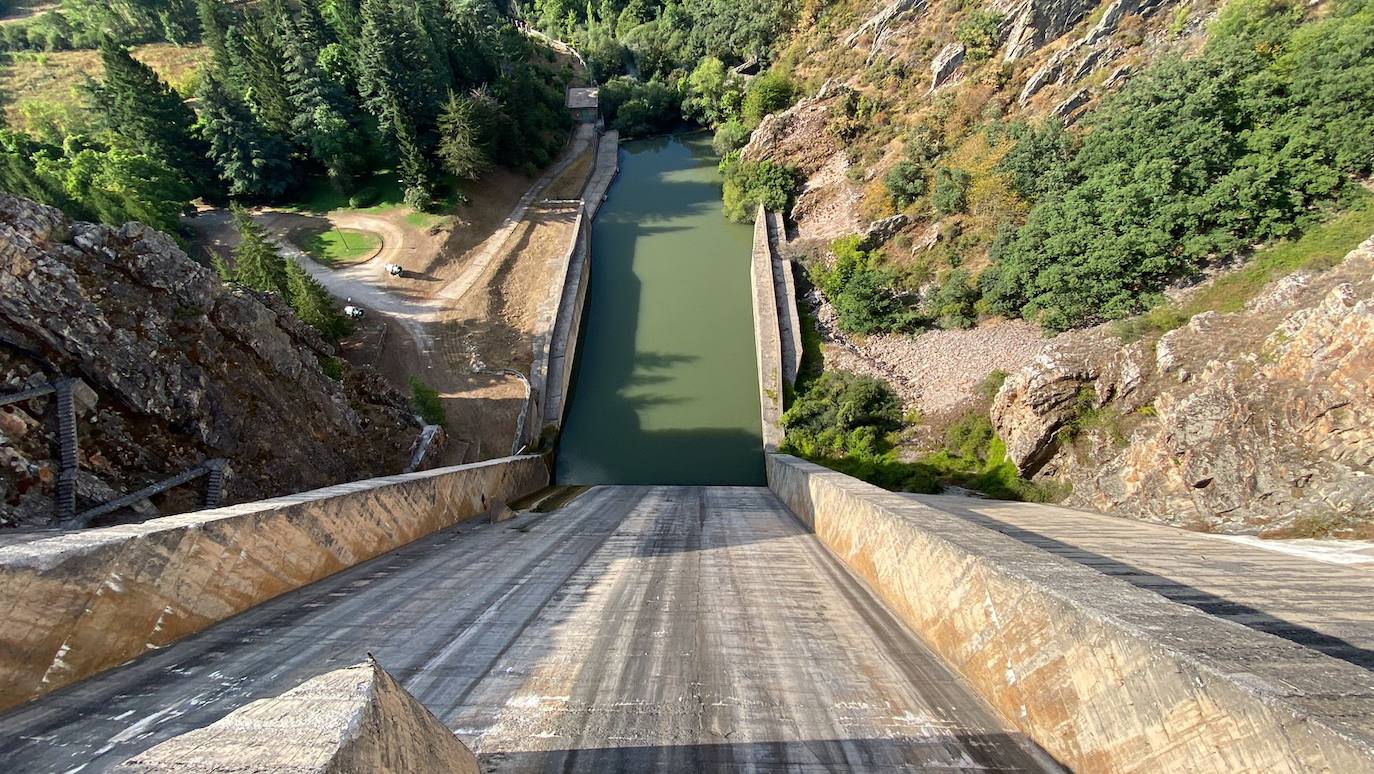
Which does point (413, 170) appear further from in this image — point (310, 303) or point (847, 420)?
point (847, 420)

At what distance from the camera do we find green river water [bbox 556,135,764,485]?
60.9 feet

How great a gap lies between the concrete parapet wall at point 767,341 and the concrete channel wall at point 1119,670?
11.9m

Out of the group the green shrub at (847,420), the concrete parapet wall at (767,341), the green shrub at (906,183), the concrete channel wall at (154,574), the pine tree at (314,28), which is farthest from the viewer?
the pine tree at (314,28)

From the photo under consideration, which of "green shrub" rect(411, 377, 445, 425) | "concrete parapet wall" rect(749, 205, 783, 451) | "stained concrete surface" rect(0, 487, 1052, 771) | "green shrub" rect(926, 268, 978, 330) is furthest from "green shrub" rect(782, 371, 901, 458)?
"green shrub" rect(411, 377, 445, 425)

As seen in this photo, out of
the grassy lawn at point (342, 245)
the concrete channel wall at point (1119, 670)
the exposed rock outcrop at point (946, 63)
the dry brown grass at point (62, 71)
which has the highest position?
the dry brown grass at point (62, 71)

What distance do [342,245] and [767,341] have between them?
20.9 metres

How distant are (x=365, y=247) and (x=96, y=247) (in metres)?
15.5

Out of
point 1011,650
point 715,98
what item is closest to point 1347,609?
point 1011,650

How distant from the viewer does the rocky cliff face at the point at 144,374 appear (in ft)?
27.7

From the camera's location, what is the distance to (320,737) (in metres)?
2.16

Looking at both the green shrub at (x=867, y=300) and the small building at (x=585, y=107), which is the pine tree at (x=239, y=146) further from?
the green shrub at (x=867, y=300)

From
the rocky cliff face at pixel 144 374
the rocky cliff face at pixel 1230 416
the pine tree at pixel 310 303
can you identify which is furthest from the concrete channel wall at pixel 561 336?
the rocky cliff face at pixel 1230 416

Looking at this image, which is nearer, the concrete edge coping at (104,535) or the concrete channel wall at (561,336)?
the concrete edge coping at (104,535)

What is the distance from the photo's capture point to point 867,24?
1137 inches
